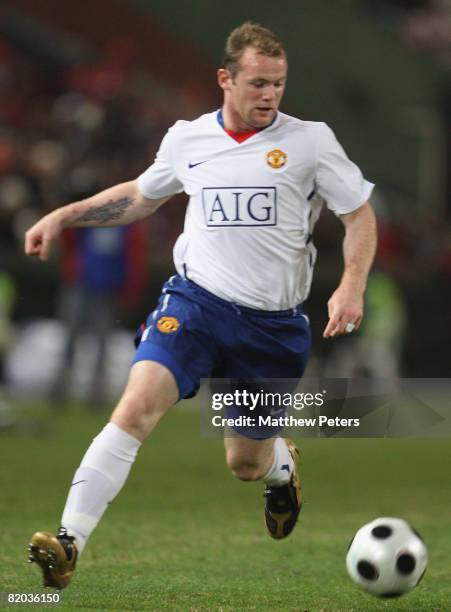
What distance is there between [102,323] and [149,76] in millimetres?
7859

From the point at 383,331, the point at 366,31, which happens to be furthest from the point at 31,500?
the point at 366,31

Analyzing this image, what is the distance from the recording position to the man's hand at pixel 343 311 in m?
5.56

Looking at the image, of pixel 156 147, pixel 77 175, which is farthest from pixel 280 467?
pixel 156 147

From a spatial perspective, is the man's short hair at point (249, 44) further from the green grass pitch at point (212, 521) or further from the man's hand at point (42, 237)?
the green grass pitch at point (212, 521)

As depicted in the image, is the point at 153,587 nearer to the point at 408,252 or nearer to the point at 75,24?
the point at 408,252

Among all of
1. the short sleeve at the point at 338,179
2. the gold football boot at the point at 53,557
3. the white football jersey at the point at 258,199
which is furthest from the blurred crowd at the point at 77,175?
the gold football boot at the point at 53,557

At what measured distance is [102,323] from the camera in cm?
1444

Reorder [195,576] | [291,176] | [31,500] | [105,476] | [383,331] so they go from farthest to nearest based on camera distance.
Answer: [383,331], [31,500], [195,576], [291,176], [105,476]

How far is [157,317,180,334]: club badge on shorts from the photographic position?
589 centimetres

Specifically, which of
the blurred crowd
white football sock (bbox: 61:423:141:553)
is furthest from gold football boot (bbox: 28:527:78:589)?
the blurred crowd

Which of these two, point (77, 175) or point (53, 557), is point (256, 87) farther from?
point (77, 175)

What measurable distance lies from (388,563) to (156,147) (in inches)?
506

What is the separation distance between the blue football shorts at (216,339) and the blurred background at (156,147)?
25.1 feet

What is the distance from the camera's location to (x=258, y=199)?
5910 mm
